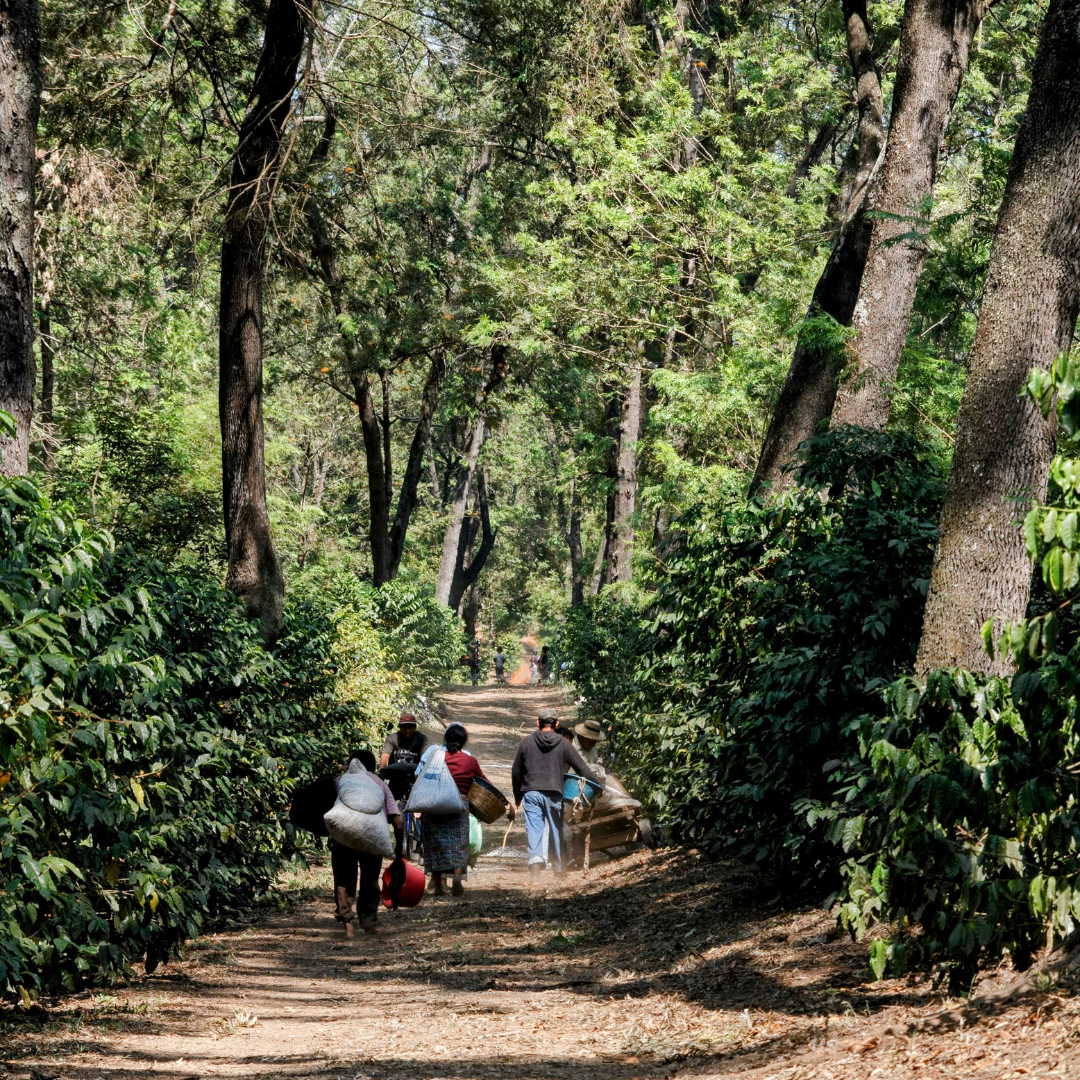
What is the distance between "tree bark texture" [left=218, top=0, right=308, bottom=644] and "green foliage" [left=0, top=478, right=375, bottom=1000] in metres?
2.47

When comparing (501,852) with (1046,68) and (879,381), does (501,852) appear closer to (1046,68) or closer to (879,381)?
(879,381)

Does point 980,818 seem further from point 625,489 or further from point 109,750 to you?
point 625,489

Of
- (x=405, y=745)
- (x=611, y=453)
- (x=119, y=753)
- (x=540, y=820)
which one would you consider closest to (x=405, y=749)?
(x=405, y=745)

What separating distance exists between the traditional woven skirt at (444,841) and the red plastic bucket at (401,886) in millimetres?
796

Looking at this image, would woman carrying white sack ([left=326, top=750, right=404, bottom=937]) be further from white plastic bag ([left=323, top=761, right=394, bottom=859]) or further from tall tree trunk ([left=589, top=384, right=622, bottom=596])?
tall tree trunk ([left=589, top=384, right=622, bottom=596])

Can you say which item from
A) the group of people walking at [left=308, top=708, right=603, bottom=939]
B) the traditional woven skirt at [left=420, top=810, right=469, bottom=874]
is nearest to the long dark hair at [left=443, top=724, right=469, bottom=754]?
the group of people walking at [left=308, top=708, right=603, bottom=939]

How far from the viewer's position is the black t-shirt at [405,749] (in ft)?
41.0

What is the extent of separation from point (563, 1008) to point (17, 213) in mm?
5567

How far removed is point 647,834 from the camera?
1273 centimetres

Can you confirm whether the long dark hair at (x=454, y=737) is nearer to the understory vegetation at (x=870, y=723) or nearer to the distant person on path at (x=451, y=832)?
the distant person on path at (x=451, y=832)

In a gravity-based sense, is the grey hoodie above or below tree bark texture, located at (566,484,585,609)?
below

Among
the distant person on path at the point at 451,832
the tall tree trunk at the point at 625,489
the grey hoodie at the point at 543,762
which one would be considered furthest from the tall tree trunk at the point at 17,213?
the tall tree trunk at the point at 625,489

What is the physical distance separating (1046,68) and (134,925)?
6413 millimetres

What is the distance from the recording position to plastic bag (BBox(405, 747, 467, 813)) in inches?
450
